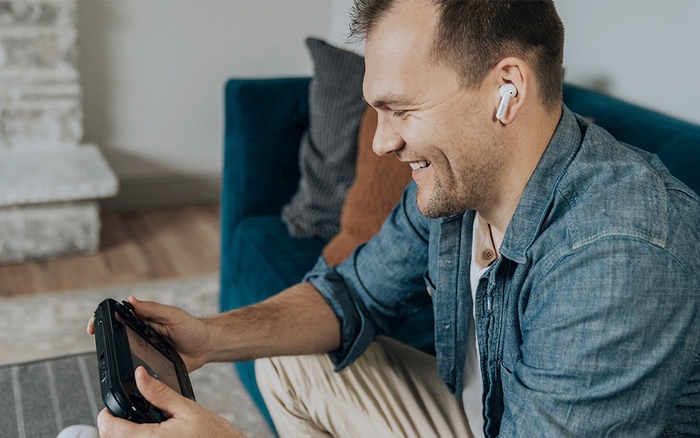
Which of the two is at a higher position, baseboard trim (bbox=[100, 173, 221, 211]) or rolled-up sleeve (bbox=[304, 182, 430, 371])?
rolled-up sleeve (bbox=[304, 182, 430, 371])

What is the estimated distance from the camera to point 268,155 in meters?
2.04

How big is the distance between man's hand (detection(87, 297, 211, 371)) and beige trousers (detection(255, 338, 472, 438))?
0.19 meters

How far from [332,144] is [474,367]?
2.98 feet

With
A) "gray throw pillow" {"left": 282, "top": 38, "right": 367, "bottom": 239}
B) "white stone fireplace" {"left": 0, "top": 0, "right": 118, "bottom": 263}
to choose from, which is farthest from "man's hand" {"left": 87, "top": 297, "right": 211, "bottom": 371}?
"white stone fireplace" {"left": 0, "top": 0, "right": 118, "bottom": 263}

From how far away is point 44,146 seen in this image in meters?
2.77

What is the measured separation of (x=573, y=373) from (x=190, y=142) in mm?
2604

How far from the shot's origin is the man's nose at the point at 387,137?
3.24 feet

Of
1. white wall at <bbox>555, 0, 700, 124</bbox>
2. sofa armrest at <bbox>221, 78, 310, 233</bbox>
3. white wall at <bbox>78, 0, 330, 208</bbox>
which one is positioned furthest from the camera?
white wall at <bbox>78, 0, 330, 208</bbox>

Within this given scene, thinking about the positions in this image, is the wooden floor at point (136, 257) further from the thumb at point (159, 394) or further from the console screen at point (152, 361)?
the thumb at point (159, 394)

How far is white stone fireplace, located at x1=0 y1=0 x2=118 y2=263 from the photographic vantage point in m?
2.47

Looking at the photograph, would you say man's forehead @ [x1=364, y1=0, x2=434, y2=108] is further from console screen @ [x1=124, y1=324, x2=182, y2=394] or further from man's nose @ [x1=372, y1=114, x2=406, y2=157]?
console screen @ [x1=124, y1=324, x2=182, y2=394]

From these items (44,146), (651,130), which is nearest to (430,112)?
(651,130)

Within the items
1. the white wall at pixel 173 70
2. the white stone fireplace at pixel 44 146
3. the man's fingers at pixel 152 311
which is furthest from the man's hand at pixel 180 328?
the white wall at pixel 173 70

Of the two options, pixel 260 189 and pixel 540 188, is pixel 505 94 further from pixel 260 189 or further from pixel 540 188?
pixel 260 189
